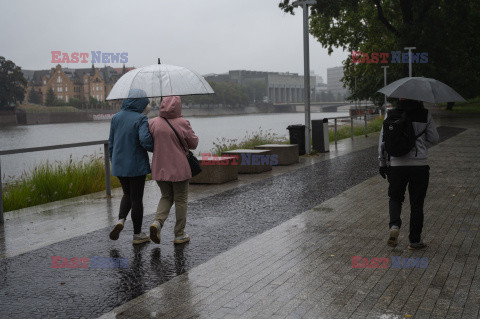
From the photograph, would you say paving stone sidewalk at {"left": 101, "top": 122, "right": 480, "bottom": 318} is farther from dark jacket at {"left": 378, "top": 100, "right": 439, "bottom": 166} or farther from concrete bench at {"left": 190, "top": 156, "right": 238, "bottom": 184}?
concrete bench at {"left": 190, "top": 156, "right": 238, "bottom": 184}

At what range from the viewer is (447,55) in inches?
1430

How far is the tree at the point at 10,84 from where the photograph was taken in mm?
55031

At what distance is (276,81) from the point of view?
16162 centimetres

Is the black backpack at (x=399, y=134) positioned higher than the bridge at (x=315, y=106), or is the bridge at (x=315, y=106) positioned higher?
the bridge at (x=315, y=106)

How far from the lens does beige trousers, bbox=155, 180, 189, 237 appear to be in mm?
5957

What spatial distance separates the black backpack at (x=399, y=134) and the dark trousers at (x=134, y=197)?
266 centimetres

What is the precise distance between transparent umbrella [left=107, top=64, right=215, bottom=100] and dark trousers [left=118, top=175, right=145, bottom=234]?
0.92m

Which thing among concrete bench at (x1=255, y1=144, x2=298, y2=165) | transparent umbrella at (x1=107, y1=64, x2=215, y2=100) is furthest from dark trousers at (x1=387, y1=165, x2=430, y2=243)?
concrete bench at (x1=255, y1=144, x2=298, y2=165)

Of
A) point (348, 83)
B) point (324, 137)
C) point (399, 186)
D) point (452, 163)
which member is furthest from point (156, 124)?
point (348, 83)

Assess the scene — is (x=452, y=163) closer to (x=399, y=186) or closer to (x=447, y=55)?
(x=399, y=186)

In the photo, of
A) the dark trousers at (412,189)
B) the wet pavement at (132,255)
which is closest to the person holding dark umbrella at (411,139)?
the dark trousers at (412,189)

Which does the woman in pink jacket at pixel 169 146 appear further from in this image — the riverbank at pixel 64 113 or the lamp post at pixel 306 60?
the riverbank at pixel 64 113

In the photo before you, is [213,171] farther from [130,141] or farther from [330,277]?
[330,277]

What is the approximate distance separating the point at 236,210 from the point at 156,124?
267 centimetres
